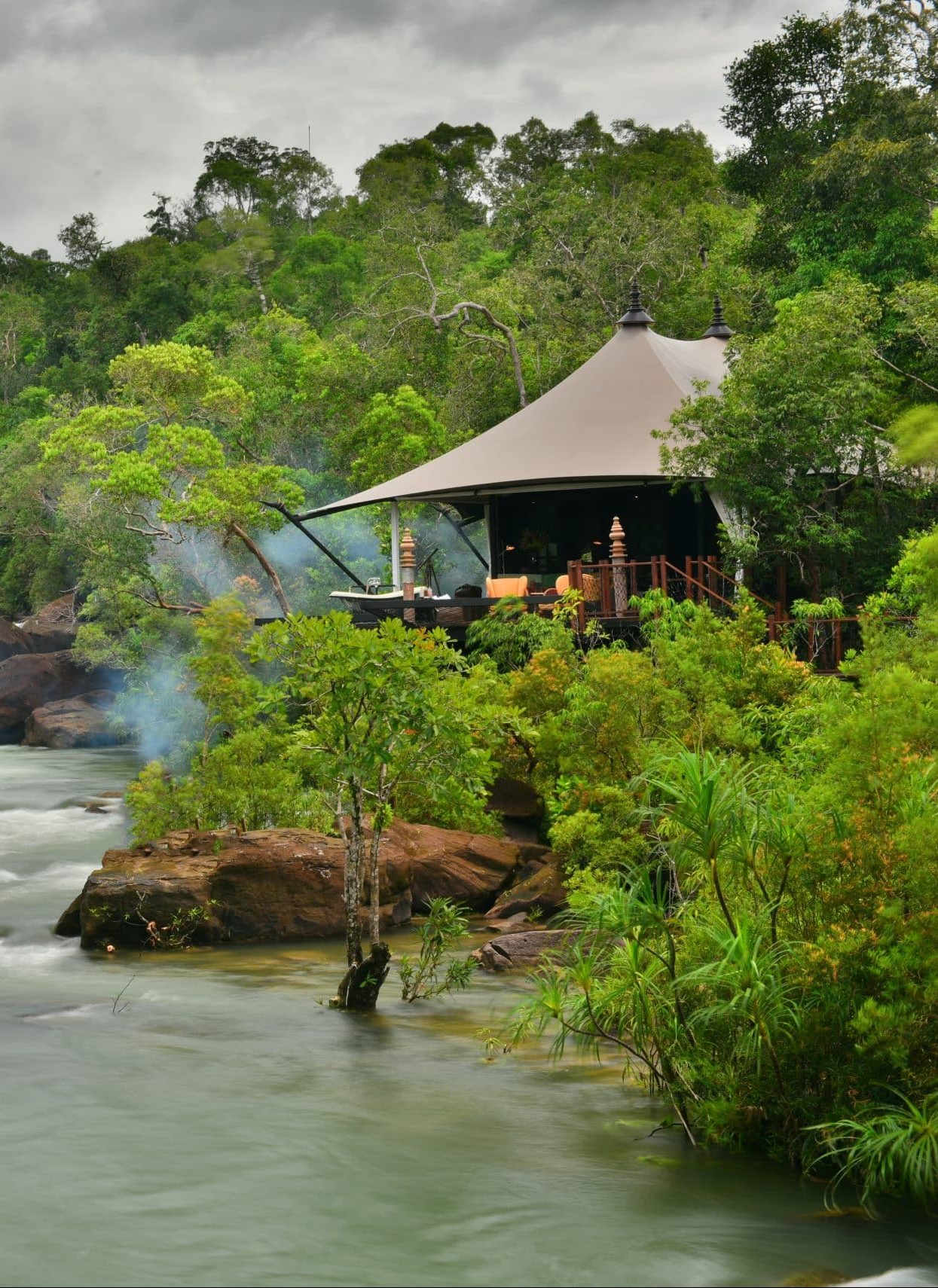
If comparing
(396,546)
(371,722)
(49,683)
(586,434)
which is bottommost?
(49,683)

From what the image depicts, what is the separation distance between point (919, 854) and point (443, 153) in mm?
64885

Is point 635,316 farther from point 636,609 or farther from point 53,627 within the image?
point 53,627

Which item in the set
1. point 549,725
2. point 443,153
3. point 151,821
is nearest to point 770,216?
point 549,725

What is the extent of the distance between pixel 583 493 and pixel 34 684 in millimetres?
15233

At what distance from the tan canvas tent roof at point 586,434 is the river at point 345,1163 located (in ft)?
35.7

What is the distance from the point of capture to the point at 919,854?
6.86 m

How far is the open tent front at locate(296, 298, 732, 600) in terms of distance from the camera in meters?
21.3

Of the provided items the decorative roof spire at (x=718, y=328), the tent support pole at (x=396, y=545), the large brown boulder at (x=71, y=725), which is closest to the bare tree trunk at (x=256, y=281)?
the large brown boulder at (x=71, y=725)

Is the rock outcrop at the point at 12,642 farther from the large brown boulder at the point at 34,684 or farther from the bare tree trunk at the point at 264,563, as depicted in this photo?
the bare tree trunk at the point at 264,563

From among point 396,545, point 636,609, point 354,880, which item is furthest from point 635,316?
point 354,880

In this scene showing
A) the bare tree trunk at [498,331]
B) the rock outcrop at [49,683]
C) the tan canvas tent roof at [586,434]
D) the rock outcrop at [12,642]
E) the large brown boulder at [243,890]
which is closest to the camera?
the large brown boulder at [243,890]

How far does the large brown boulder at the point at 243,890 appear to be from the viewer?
42.4 feet

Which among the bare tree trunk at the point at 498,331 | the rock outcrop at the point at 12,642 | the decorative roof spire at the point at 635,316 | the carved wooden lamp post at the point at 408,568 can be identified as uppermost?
the bare tree trunk at the point at 498,331

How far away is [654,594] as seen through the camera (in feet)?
53.5
